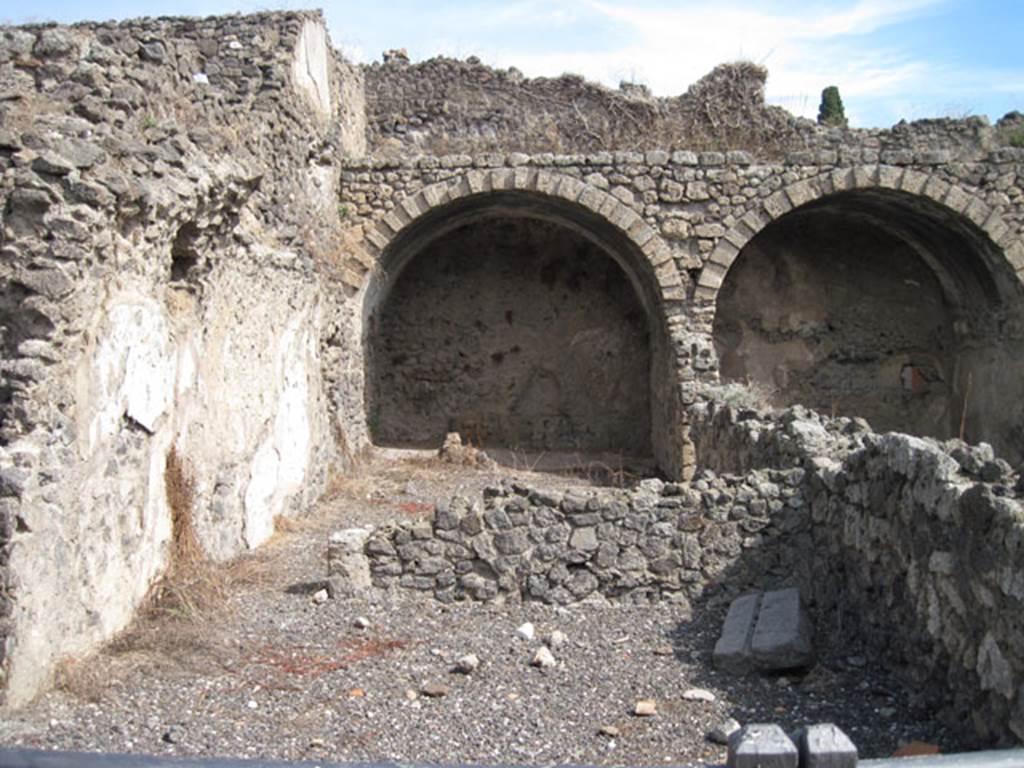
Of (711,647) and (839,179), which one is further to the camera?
(839,179)

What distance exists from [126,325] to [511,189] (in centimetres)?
663

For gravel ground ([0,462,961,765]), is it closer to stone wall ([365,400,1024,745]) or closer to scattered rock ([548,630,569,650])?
scattered rock ([548,630,569,650])

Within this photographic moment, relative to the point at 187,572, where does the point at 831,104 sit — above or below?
above

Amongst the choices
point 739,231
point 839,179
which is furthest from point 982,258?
point 739,231

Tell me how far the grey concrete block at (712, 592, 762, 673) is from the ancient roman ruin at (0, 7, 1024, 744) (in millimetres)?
420

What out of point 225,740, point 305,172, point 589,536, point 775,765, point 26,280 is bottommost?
point 225,740

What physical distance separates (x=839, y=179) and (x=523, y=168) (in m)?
3.43

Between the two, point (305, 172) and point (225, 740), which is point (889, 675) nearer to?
point (225, 740)

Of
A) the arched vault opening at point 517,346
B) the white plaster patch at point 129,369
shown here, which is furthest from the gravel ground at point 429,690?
the arched vault opening at point 517,346

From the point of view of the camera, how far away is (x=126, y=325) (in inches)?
211

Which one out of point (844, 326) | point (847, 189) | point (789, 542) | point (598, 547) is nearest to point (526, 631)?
point (598, 547)

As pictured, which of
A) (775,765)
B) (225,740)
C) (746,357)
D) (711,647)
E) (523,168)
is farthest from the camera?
(746,357)

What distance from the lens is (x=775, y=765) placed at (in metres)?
2.00

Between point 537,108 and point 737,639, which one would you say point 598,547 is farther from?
point 537,108
